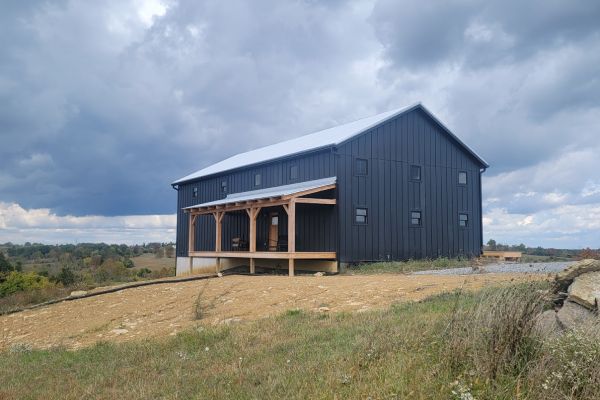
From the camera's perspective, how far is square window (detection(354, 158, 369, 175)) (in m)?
21.8

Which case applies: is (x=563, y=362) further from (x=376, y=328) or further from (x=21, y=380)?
(x=21, y=380)

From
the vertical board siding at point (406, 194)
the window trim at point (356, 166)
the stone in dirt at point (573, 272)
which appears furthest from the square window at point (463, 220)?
the stone in dirt at point (573, 272)

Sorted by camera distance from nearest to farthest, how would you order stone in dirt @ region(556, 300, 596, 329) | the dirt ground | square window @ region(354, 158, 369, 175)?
stone in dirt @ region(556, 300, 596, 329) → the dirt ground → square window @ region(354, 158, 369, 175)

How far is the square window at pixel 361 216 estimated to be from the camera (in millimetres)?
21562

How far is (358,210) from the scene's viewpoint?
21.6 m

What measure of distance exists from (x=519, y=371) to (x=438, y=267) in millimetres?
15248

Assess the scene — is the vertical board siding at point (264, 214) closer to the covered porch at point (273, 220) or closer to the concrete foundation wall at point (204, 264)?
the covered porch at point (273, 220)

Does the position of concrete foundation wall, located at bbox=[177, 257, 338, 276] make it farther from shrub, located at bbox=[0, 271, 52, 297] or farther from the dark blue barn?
shrub, located at bbox=[0, 271, 52, 297]

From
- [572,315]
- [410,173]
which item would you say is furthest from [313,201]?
[572,315]

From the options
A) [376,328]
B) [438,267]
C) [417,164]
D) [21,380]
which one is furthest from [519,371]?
[417,164]

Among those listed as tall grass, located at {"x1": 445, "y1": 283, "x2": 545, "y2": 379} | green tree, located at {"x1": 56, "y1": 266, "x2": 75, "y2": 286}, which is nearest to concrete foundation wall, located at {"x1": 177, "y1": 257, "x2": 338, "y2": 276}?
green tree, located at {"x1": 56, "y1": 266, "x2": 75, "y2": 286}

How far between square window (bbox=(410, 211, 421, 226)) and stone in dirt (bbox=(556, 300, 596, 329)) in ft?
56.7

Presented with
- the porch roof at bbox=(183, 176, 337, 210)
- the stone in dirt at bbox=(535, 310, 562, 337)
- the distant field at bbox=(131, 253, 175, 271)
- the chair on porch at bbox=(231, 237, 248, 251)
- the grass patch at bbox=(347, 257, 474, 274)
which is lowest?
the distant field at bbox=(131, 253, 175, 271)

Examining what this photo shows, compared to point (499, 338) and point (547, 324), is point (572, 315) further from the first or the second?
point (499, 338)
